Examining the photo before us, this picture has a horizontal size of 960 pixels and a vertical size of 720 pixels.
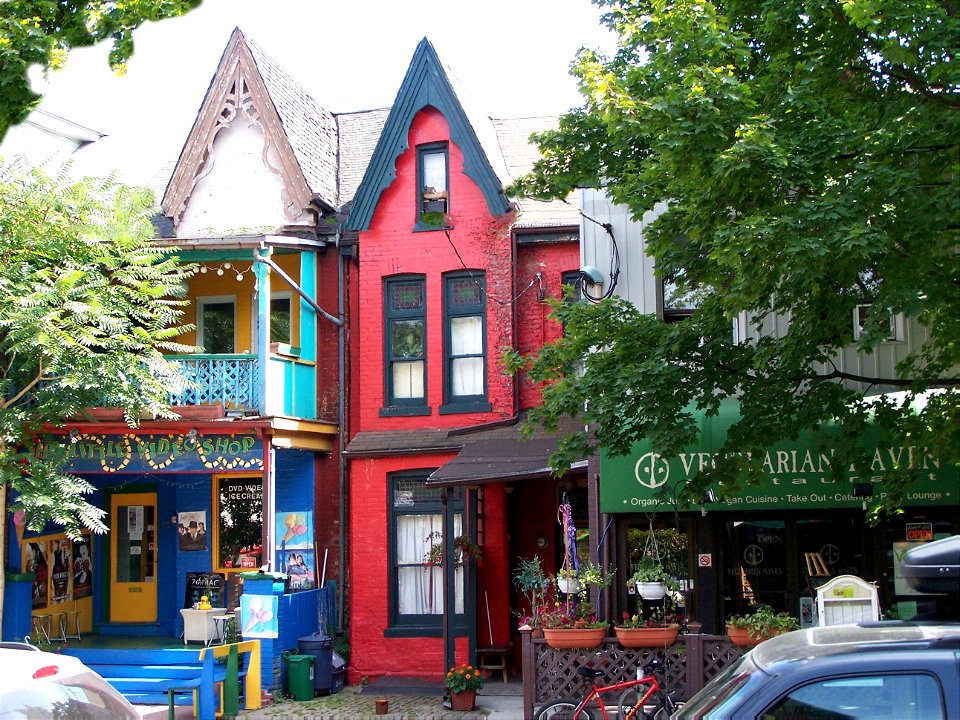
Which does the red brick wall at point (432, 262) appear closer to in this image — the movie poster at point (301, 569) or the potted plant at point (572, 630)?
the movie poster at point (301, 569)

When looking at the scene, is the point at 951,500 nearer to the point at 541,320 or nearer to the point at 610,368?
the point at 610,368

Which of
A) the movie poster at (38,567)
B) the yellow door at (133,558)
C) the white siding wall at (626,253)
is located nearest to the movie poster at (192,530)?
the yellow door at (133,558)

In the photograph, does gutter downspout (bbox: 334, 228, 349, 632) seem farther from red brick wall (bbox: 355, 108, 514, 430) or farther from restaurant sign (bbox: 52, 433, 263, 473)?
restaurant sign (bbox: 52, 433, 263, 473)

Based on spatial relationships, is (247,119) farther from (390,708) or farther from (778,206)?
(778,206)

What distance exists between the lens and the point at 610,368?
415 inches

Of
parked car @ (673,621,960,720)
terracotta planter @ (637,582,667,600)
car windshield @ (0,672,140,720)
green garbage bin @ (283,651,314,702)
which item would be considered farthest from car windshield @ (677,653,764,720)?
green garbage bin @ (283,651,314,702)

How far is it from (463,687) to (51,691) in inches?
375

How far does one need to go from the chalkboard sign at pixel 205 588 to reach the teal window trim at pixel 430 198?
272 inches

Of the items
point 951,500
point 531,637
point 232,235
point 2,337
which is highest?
point 232,235

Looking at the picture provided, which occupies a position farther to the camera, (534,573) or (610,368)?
(534,573)

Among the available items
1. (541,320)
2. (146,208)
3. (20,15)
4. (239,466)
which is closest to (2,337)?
(146,208)

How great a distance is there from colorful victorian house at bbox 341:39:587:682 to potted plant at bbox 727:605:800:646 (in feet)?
18.7

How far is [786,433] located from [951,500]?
11.2ft

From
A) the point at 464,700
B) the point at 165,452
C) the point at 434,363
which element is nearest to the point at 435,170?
the point at 434,363
